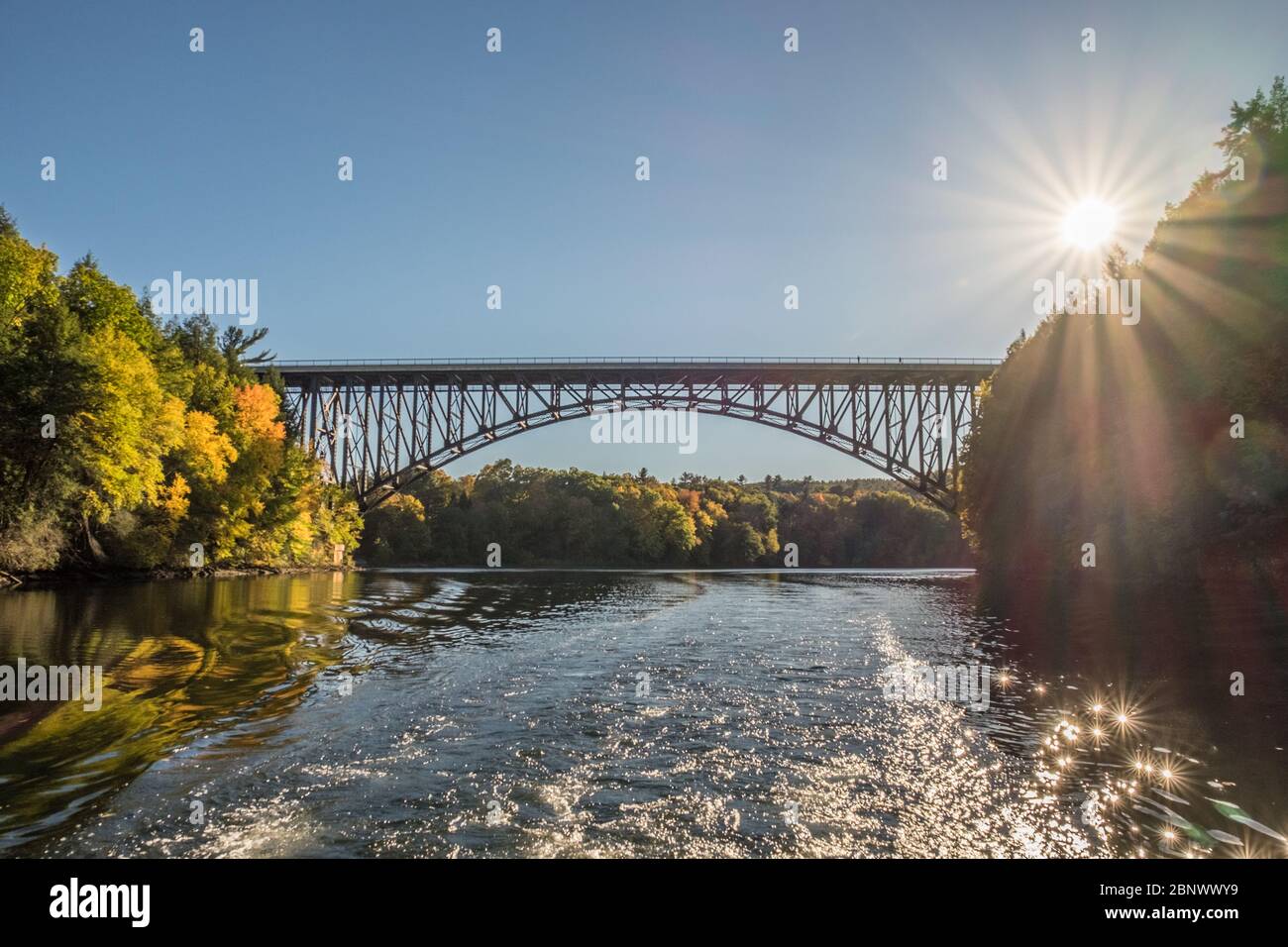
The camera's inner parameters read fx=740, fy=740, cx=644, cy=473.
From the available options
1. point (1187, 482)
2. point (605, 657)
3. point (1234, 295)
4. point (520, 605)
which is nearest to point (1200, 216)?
point (1234, 295)

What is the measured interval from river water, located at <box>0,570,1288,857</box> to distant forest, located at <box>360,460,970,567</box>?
2767 inches

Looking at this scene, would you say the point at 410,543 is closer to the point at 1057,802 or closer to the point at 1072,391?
the point at 1072,391

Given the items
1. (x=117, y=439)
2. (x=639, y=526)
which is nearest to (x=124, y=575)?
(x=117, y=439)

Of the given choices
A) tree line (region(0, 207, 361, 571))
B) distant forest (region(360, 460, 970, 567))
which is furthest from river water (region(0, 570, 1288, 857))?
distant forest (region(360, 460, 970, 567))

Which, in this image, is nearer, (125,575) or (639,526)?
(125,575)

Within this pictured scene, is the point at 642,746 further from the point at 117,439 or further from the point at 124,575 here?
the point at 124,575

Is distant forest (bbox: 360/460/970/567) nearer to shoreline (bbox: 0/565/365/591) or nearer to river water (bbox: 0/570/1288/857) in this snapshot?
shoreline (bbox: 0/565/365/591)

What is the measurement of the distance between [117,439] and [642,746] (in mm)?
29069

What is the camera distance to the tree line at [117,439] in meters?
27.0

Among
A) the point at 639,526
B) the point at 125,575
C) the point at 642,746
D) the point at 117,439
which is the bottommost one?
the point at 639,526

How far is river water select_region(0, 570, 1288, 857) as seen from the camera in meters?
5.72

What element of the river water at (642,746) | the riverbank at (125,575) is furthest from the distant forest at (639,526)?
the river water at (642,746)

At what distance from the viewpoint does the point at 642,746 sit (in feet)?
27.1

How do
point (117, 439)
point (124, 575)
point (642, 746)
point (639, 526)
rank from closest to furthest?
point (642, 746) → point (117, 439) → point (124, 575) → point (639, 526)
